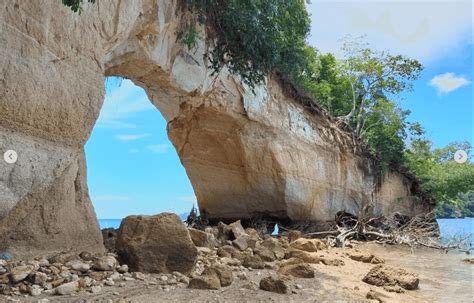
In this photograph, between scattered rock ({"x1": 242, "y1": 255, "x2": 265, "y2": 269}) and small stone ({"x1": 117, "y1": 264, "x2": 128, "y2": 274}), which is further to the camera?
scattered rock ({"x1": 242, "y1": 255, "x2": 265, "y2": 269})

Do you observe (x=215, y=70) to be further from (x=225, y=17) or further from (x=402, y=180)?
(x=402, y=180)

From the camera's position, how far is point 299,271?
4777 millimetres

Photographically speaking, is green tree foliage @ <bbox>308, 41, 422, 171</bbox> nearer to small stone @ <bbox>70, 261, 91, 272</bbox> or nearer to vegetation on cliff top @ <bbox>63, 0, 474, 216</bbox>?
vegetation on cliff top @ <bbox>63, 0, 474, 216</bbox>

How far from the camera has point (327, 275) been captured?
201 inches

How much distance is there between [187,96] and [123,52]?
2388 mm

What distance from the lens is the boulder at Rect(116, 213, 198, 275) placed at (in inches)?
158

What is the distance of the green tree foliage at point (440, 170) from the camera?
16.7 meters

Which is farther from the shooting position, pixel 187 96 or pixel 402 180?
pixel 402 180

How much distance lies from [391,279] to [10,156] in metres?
4.26

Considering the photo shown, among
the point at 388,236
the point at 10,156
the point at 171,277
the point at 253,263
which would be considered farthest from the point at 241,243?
the point at 388,236

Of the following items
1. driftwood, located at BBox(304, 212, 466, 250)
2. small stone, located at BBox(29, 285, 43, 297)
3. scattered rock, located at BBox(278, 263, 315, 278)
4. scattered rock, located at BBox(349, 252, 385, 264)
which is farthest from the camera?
driftwood, located at BBox(304, 212, 466, 250)

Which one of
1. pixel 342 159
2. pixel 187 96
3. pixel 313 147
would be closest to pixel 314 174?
pixel 313 147

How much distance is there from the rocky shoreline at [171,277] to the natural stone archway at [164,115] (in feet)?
2.07

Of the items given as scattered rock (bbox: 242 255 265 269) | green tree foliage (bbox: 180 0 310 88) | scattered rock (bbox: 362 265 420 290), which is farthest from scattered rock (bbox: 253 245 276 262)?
green tree foliage (bbox: 180 0 310 88)
